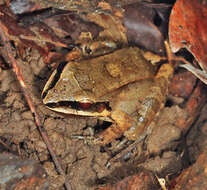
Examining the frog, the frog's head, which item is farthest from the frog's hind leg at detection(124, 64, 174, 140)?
the frog's head

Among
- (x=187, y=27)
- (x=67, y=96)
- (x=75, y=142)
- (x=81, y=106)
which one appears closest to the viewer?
(x=67, y=96)

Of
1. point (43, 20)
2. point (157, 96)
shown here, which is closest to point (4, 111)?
point (43, 20)

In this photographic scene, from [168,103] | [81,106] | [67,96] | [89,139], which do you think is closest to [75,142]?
[89,139]

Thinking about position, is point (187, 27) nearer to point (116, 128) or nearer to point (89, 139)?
point (116, 128)

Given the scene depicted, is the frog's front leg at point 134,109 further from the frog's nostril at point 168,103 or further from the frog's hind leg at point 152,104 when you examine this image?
the frog's nostril at point 168,103

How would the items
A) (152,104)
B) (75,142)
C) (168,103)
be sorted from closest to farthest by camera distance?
(75,142) < (152,104) < (168,103)

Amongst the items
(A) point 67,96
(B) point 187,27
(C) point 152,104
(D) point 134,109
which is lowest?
(D) point 134,109

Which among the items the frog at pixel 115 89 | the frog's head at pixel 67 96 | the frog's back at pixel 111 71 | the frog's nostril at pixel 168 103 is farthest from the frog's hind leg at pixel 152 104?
the frog's head at pixel 67 96

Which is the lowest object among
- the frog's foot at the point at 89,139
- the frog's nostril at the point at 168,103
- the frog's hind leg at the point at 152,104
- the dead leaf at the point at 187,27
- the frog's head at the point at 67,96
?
the frog's foot at the point at 89,139
